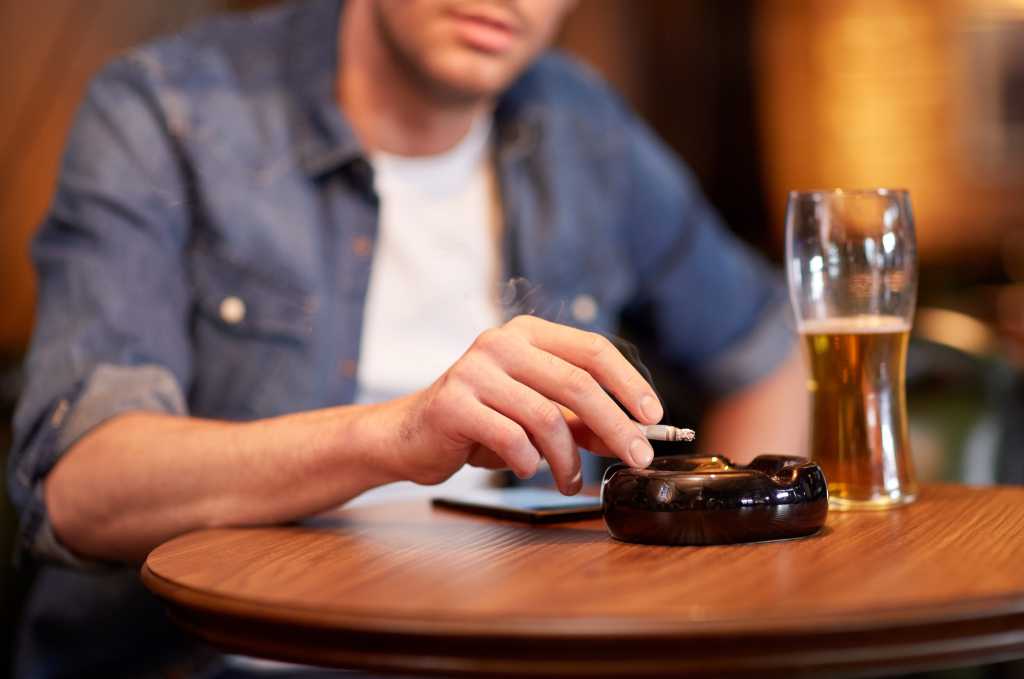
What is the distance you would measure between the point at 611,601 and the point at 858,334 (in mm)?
443

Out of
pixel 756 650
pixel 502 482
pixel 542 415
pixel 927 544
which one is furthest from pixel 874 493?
pixel 502 482

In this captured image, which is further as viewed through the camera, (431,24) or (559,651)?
(431,24)

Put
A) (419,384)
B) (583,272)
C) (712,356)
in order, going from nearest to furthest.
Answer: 1. (419,384)
2. (583,272)
3. (712,356)

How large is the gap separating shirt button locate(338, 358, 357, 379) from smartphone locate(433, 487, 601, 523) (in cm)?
37

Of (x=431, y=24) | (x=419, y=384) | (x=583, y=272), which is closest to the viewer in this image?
(x=431, y=24)

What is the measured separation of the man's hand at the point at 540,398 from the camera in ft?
2.81

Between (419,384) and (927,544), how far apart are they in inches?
32.9

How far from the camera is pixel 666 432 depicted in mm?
885

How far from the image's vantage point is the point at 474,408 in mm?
859

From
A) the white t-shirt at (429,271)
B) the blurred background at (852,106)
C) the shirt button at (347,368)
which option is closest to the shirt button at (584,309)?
the white t-shirt at (429,271)

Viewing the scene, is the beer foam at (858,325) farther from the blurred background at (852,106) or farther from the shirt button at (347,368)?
the blurred background at (852,106)

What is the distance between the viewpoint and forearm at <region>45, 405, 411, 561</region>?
0.98 m

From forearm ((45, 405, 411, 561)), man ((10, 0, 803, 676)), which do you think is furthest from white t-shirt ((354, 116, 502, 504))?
forearm ((45, 405, 411, 561))

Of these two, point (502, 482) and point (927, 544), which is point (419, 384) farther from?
point (927, 544)
